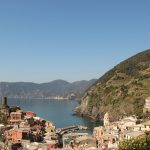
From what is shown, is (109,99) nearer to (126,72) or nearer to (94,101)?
(94,101)

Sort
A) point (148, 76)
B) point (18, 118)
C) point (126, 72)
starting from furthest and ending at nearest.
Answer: point (126, 72), point (148, 76), point (18, 118)

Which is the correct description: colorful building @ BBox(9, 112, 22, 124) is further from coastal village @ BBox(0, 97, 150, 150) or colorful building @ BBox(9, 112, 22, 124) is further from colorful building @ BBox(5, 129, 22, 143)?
colorful building @ BBox(5, 129, 22, 143)

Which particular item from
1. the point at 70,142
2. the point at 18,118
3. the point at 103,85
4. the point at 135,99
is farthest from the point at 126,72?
the point at 70,142

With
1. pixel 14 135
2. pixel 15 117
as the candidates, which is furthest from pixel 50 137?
pixel 15 117

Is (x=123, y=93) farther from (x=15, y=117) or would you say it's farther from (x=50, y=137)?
(x=50, y=137)

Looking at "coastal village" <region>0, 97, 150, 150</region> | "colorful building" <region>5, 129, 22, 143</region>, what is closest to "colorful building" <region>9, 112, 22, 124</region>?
"coastal village" <region>0, 97, 150, 150</region>

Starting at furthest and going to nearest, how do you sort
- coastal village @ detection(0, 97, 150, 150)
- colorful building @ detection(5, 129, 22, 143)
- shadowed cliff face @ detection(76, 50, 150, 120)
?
shadowed cliff face @ detection(76, 50, 150, 120)
colorful building @ detection(5, 129, 22, 143)
coastal village @ detection(0, 97, 150, 150)

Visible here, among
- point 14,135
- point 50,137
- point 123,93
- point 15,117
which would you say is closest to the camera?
point 14,135

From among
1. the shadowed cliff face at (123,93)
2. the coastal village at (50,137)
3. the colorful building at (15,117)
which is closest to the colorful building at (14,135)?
the coastal village at (50,137)
